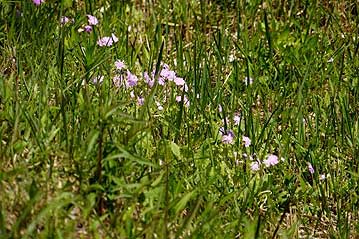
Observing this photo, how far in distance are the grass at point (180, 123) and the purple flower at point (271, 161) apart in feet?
0.11

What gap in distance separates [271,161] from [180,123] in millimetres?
389

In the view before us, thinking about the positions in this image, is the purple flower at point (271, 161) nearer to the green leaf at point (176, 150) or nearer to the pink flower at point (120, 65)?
the green leaf at point (176, 150)

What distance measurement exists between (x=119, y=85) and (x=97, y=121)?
26.9 inches

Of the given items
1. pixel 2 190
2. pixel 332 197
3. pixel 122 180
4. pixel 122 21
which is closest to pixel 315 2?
pixel 122 21

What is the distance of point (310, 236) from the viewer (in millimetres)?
3119

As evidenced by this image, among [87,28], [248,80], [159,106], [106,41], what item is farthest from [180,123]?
[87,28]

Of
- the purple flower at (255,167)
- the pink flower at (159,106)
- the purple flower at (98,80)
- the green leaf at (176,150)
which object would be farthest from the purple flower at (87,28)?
the purple flower at (255,167)

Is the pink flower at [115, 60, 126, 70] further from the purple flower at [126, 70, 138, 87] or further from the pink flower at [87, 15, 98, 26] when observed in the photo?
the pink flower at [87, 15, 98, 26]

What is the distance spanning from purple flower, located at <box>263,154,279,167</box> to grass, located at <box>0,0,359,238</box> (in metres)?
0.03

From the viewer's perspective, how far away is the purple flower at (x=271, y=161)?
10.7 feet

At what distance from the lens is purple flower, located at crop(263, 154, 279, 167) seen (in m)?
3.25

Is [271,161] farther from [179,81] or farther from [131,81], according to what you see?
[131,81]

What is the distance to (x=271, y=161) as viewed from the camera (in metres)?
3.26

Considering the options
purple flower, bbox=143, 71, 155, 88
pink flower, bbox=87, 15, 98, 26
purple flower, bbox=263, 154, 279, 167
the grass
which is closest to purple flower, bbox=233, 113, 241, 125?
the grass
